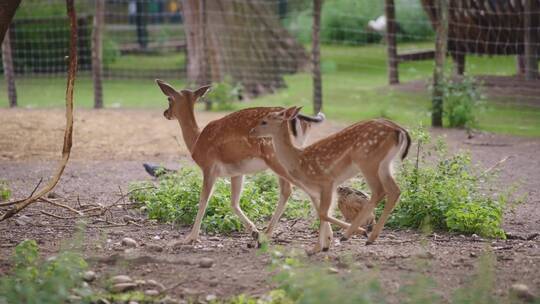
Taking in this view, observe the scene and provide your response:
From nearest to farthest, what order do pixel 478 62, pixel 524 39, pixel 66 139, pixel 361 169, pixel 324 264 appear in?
1. pixel 324 264
2. pixel 361 169
3. pixel 66 139
4. pixel 524 39
5. pixel 478 62

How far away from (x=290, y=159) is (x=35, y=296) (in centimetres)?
256

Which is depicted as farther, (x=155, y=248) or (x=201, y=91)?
(x=201, y=91)

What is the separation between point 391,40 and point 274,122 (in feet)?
35.0

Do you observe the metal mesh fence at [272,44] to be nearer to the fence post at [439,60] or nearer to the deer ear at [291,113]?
the fence post at [439,60]

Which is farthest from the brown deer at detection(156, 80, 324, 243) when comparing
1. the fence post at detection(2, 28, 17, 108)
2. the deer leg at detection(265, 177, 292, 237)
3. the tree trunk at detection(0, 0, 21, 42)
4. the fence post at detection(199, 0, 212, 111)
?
the fence post at detection(2, 28, 17, 108)

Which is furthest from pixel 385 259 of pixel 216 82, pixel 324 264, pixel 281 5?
pixel 281 5

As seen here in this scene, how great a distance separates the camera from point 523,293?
5770 mm

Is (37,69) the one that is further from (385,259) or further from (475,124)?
(385,259)

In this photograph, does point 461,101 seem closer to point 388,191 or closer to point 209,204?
point 209,204

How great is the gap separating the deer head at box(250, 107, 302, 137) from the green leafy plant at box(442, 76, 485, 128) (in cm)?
709

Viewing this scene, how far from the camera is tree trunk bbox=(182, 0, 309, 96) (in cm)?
1730

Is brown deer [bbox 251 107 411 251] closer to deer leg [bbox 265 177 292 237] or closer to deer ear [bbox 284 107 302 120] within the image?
deer ear [bbox 284 107 302 120]

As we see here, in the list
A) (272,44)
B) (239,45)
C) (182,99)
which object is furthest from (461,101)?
(182,99)

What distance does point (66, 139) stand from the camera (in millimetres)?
7746
